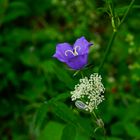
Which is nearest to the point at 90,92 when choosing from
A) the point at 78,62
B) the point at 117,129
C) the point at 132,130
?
the point at 78,62

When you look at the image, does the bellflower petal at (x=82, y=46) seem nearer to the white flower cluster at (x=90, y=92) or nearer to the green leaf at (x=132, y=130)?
the white flower cluster at (x=90, y=92)

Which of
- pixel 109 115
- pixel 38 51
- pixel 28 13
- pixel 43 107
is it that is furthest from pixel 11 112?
pixel 43 107

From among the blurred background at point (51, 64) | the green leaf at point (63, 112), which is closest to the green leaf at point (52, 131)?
the blurred background at point (51, 64)

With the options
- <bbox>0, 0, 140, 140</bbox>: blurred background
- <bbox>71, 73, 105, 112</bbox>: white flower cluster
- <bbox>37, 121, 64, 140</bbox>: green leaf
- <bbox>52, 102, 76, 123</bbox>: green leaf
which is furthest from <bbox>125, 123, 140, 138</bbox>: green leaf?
<bbox>71, 73, 105, 112</bbox>: white flower cluster

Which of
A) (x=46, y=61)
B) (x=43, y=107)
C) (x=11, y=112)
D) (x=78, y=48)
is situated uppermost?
(x=78, y=48)

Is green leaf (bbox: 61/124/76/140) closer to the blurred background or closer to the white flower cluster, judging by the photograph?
the white flower cluster

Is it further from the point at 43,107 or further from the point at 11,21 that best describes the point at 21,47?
the point at 43,107

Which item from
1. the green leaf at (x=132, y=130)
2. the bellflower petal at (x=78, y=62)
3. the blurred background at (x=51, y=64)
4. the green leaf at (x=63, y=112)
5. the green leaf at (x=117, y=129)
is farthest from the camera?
the blurred background at (x=51, y=64)
